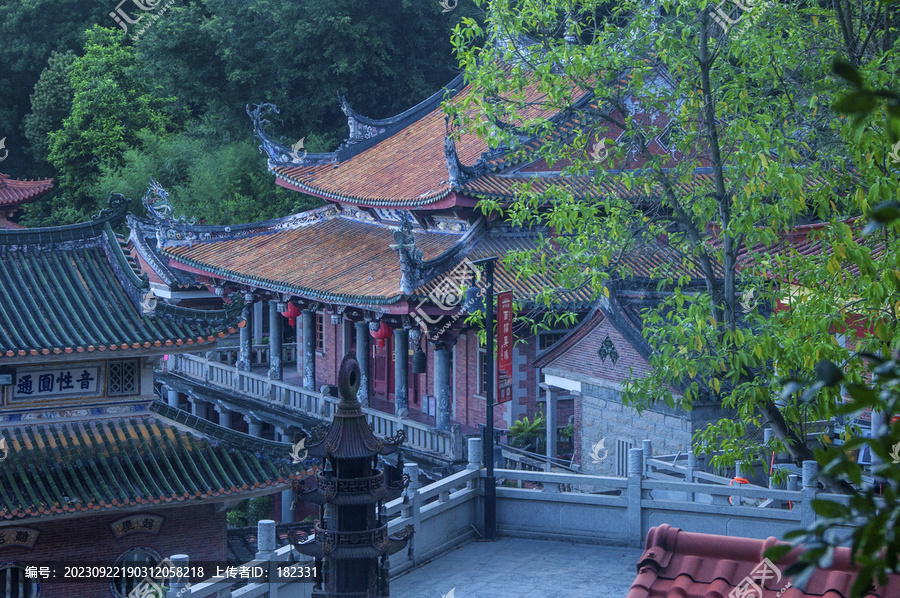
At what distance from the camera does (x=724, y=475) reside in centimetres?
1472

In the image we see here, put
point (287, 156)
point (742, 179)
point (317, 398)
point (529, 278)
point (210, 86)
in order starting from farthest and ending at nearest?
1. point (210, 86)
2. point (287, 156)
3. point (317, 398)
4. point (529, 278)
5. point (742, 179)

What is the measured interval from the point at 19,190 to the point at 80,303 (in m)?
23.3

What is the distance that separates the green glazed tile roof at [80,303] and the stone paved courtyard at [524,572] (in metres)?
4.52

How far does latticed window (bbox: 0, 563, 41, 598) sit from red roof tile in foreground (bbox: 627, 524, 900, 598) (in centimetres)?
999

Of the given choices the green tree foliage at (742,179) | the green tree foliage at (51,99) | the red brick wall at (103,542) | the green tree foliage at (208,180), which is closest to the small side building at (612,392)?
the green tree foliage at (742,179)

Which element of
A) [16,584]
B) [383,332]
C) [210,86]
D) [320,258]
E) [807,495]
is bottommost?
[16,584]

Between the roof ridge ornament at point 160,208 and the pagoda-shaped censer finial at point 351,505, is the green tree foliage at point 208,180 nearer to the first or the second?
the roof ridge ornament at point 160,208

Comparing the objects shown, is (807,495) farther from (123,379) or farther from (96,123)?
(96,123)

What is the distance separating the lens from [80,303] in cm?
Result: 1426

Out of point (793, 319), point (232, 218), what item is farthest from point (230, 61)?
point (793, 319)

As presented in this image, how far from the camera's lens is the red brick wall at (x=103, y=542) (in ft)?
43.9

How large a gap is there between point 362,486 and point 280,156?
19534 mm

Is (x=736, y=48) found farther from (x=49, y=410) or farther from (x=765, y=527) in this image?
(x=49, y=410)

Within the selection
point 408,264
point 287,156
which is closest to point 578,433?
point 408,264
